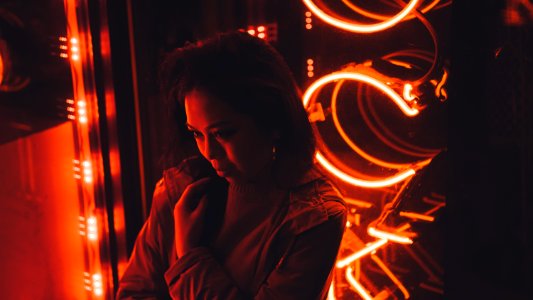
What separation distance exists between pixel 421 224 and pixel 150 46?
154 cm

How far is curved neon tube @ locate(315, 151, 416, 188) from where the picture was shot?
2.08 meters

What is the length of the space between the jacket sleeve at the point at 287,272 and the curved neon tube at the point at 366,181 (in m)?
0.54

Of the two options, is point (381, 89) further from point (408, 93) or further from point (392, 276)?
point (392, 276)

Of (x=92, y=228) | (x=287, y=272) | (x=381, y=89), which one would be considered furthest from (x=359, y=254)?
(x=92, y=228)

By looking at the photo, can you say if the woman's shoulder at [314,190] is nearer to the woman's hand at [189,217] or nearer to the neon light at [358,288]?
the woman's hand at [189,217]

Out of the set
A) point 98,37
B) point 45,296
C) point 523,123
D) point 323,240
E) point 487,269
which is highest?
point 98,37

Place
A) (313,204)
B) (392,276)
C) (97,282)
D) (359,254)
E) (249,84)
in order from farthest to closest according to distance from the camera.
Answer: (97,282)
(392,276)
(359,254)
(313,204)
(249,84)

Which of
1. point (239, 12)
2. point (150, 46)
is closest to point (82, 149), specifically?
point (150, 46)

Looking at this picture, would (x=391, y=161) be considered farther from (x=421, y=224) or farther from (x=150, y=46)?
(x=150, y=46)

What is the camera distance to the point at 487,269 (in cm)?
182

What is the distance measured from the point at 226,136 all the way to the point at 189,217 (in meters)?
0.29

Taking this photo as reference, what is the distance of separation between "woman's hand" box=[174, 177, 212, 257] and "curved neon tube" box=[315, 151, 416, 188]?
1.80ft

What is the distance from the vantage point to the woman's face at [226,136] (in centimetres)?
144

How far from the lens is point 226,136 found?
4.78ft
